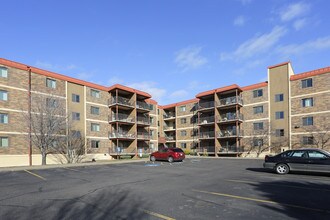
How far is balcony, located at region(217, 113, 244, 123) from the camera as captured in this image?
3984 cm

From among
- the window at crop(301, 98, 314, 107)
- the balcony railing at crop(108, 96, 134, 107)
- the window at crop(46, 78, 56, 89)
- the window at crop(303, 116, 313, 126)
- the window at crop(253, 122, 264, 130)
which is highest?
the window at crop(46, 78, 56, 89)

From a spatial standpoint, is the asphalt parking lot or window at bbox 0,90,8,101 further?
window at bbox 0,90,8,101

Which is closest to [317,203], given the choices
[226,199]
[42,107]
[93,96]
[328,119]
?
[226,199]

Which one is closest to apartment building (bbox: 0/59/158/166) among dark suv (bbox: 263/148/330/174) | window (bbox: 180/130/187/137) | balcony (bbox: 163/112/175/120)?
balcony (bbox: 163/112/175/120)

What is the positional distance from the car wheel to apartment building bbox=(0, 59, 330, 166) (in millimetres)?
21895

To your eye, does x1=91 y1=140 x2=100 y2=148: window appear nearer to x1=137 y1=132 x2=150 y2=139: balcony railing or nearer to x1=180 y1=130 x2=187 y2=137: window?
x1=137 y1=132 x2=150 y2=139: balcony railing

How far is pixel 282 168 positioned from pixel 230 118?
2670 cm

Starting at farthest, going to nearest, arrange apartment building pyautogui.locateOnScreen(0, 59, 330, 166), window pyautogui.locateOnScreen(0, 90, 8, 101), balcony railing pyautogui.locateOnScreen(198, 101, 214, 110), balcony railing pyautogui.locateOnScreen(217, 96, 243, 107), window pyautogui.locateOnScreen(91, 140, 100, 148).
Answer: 1. balcony railing pyautogui.locateOnScreen(198, 101, 214, 110)
2. balcony railing pyautogui.locateOnScreen(217, 96, 243, 107)
3. window pyautogui.locateOnScreen(91, 140, 100, 148)
4. apartment building pyautogui.locateOnScreen(0, 59, 330, 166)
5. window pyautogui.locateOnScreen(0, 90, 8, 101)

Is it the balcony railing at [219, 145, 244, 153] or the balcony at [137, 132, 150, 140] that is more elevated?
the balcony at [137, 132, 150, 140]

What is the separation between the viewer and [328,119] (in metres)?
32.1

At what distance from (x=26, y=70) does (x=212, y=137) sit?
29.7 m

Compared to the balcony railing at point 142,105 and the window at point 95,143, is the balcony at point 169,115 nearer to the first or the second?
the balcony railing at point 142,105

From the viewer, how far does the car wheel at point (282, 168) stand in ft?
47.8

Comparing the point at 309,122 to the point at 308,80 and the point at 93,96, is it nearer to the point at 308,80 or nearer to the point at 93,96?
the point at 308,80
